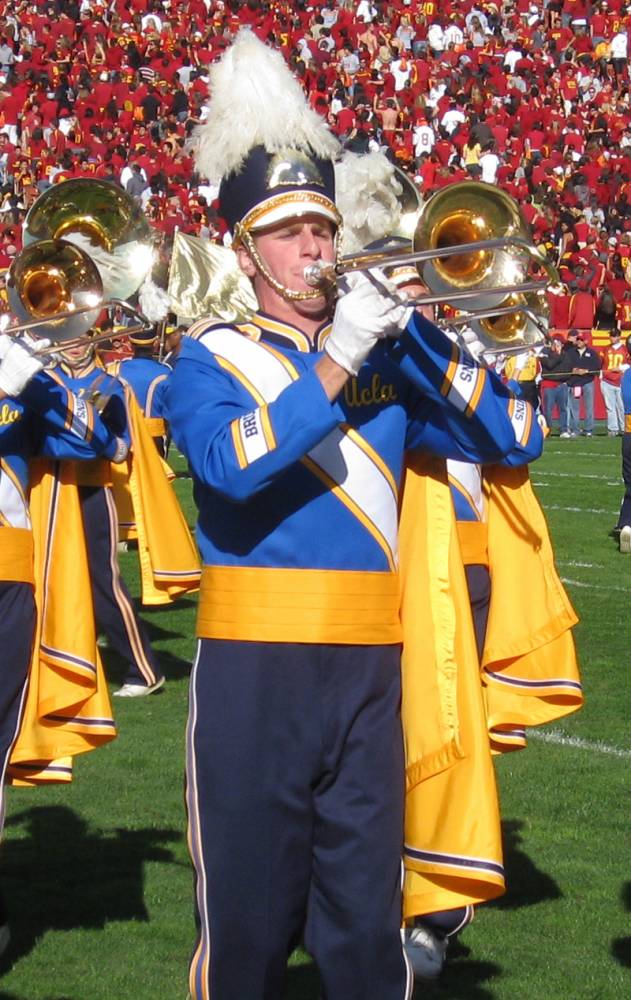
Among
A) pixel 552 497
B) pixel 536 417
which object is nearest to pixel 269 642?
pixel 536 417

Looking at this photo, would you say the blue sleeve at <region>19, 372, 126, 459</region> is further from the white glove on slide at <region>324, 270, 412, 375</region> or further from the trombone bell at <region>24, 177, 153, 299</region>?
the white glove on slide at <region>324, 270, 412, 375</region>

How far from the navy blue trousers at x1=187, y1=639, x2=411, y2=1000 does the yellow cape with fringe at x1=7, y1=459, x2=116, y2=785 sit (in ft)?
6.26

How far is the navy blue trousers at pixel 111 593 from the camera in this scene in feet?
28.5

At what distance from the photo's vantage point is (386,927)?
3.40 metres

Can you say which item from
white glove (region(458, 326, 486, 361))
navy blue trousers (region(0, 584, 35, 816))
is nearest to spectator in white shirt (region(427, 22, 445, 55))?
white glove (region(458, 326, 486, 361))

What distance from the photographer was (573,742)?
24.5 ft

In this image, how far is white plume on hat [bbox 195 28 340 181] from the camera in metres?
3.61

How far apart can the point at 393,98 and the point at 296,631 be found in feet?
95.1

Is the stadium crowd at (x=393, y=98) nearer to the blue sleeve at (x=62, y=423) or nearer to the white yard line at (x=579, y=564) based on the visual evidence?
the white yard line at (x=579, y=564)

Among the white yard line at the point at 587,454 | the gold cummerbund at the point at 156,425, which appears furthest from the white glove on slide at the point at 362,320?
the white yard line at the point at 587,454

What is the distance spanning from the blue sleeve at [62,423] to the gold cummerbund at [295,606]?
1.69m

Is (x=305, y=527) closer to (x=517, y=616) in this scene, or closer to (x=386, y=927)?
(x=386, y=927)

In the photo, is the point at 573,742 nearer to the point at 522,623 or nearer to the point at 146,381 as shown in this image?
the point at 522,623

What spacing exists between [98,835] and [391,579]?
3.15 m
